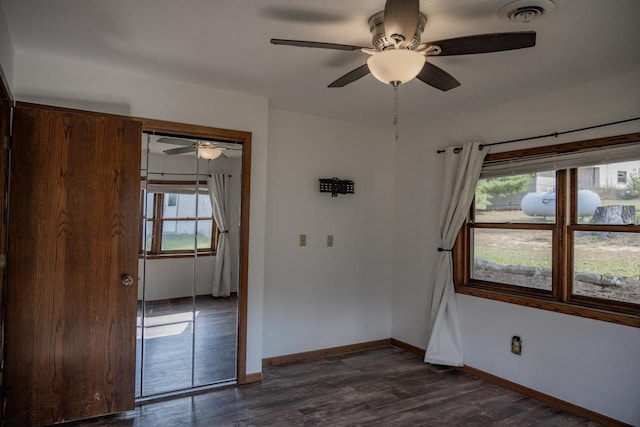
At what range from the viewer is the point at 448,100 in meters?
3.48

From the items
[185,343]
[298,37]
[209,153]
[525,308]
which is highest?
[298,37]

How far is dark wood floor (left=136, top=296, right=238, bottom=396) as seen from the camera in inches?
122

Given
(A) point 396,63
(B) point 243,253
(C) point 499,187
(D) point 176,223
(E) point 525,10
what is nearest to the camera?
(A) point 396,63

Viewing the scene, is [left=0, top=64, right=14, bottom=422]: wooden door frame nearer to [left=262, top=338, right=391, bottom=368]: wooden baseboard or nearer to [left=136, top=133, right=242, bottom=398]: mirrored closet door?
[left=136, top=133, right=242, bottom=398]: mirrored closet door

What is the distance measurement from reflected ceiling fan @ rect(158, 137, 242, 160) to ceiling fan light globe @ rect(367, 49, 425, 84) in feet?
6.09

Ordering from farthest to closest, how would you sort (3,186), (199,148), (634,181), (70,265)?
(199,148) → (634,181) → (70,265) → (3,186)

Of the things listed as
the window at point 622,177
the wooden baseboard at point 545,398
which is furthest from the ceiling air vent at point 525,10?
the wooden baseboard at point 545,398

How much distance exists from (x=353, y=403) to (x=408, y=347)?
1448 millimetres

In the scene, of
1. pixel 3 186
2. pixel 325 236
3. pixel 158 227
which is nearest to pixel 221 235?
pixel 158 227

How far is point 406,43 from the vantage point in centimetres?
183

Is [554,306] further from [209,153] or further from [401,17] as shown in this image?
[209,153]

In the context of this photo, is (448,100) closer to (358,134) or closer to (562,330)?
(358,134)

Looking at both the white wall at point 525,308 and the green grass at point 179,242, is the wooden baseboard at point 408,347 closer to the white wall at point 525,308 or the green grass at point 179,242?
the white wall at point 525,308

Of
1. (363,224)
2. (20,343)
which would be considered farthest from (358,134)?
(20,343)
